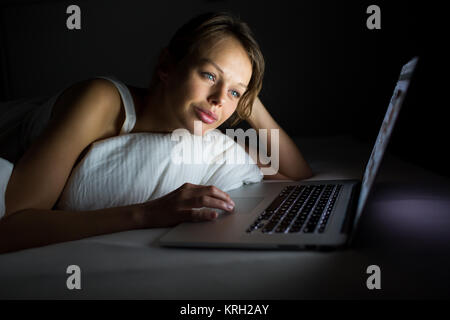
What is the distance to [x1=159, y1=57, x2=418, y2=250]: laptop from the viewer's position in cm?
60

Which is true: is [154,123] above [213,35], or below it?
below

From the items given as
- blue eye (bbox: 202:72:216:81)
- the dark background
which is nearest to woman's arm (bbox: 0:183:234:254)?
blue eye (bbox: 202:72:216:81)

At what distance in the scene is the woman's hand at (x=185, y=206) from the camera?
0.74m

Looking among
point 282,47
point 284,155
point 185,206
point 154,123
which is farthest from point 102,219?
point 282,47

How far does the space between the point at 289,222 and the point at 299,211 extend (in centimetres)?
9

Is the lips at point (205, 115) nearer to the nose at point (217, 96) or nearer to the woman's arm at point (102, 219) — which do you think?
the nose at point (217, 96)

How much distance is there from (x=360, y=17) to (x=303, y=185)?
57.4 inches

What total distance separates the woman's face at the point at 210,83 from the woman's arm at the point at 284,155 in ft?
0.96

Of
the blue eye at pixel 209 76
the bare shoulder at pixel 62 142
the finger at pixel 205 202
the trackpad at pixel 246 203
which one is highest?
the blue eye at pixel 209 76

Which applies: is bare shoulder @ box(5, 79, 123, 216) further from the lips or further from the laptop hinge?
the laptop hinge

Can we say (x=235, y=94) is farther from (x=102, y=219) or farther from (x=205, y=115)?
(x=102, y=219)

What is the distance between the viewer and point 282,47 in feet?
7.43

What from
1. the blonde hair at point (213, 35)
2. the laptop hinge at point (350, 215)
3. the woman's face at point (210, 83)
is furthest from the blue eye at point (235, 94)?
the laptop hinge at point (350, 215)

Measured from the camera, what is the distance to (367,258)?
22.3 inches
